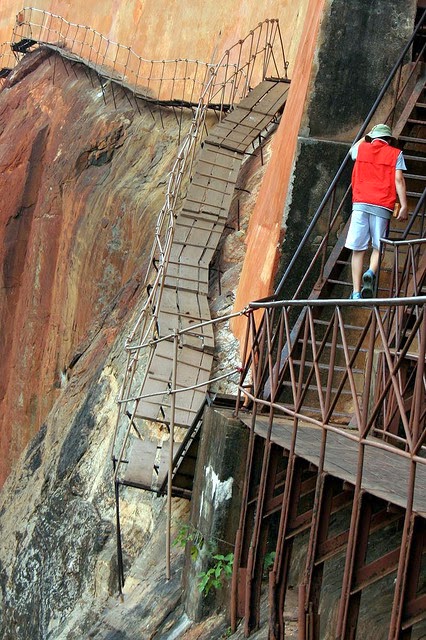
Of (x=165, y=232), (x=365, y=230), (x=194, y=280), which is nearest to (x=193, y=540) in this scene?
(x=365, y=230)

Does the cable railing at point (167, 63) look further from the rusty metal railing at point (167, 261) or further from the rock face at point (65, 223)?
the rock face at point (65, 223)

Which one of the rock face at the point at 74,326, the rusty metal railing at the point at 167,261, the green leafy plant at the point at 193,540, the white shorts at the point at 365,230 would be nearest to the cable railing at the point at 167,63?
the rusty metal railing at the point at 167,261

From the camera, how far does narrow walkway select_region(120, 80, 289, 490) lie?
10694 millimetres

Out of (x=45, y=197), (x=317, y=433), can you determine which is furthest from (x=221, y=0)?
(x=317, y=433)

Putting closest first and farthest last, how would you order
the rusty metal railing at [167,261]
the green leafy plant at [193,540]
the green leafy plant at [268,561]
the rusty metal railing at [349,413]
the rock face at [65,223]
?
the rusty metal railing at [349,413], the green leafy plant at [268,561], the green leafy plant at [193,540], the rusty metal railing at [167,261], the rock face at [65,223]

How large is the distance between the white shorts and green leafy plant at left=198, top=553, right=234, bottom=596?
2.67 m

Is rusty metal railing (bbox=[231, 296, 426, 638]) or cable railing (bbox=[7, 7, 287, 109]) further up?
cable railing (bbox=[7, 7, 287, 109])

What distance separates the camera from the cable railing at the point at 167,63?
1836 cm

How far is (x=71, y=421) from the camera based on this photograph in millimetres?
14102

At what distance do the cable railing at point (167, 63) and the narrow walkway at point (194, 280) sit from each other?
5.47ft

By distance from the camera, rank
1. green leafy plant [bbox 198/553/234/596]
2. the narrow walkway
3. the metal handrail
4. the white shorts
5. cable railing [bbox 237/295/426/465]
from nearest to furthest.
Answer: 1. cable railing [bbox 237/295/426/465]
2. green leafy plant [bbox 198/553/234/596]
3. the white shorts
4. the metal handrail
5. the narrow walkway

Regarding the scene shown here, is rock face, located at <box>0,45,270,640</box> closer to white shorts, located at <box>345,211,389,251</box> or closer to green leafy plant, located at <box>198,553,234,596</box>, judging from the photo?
green leafy plant, located at <box>198,553,234,596</box>

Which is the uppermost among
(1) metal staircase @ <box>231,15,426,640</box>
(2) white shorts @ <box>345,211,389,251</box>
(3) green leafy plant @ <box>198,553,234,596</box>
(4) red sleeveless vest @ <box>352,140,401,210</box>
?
(4) red sleeveless vest @ <box>352,140,401,210</box>

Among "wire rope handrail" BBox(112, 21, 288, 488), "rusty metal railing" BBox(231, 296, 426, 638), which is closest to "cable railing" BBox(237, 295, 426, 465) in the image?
"rusty metal railing" BBox(231, 296, 426, 638)
